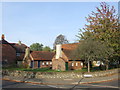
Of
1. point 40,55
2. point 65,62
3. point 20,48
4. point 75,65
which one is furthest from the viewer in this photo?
point 20,48

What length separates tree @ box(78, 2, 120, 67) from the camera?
2842 cm

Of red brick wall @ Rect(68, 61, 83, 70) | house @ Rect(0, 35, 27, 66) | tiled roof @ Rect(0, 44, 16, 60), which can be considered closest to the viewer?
red brick wall @ Rect(68, 61, 83, 70)

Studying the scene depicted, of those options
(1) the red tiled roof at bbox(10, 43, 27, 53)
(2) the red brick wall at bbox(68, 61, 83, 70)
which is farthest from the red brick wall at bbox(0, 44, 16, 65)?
(2) the red brick wall at bbox(68, 61, 83, 70)

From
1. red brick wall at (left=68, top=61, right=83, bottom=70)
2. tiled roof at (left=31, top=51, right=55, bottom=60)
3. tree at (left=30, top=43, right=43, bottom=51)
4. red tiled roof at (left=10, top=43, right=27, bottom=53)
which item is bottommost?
red brick wall at (left=68, top=61, right=83, bottom=70)

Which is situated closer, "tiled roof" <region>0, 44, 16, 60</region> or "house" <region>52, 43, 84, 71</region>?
"house" <region>52, 43, 84, 71</region>

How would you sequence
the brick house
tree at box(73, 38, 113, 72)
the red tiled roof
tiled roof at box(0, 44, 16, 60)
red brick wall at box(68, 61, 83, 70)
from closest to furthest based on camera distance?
tree at box(73, 38, 113, 72), red brick wall at box(68, 61, 83, 70), the brick house, tiled roof at box(0, 44, 16, 60), the red tiled roof

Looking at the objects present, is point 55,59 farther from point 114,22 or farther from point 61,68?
point 114,22

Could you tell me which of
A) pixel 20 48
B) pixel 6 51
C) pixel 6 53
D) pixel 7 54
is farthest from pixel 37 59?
pixel 20 48

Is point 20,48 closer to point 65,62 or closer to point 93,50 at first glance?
point 65,62

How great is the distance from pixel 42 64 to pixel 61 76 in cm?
2797

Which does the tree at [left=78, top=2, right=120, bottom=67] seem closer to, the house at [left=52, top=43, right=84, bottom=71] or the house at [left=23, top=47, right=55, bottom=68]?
the house at [left=52, top=43, right=84, bottom=71]

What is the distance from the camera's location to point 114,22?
99.9 ft

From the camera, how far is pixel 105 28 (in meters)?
29.4

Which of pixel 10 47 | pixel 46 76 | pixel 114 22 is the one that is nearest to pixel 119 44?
pixel 114 22
